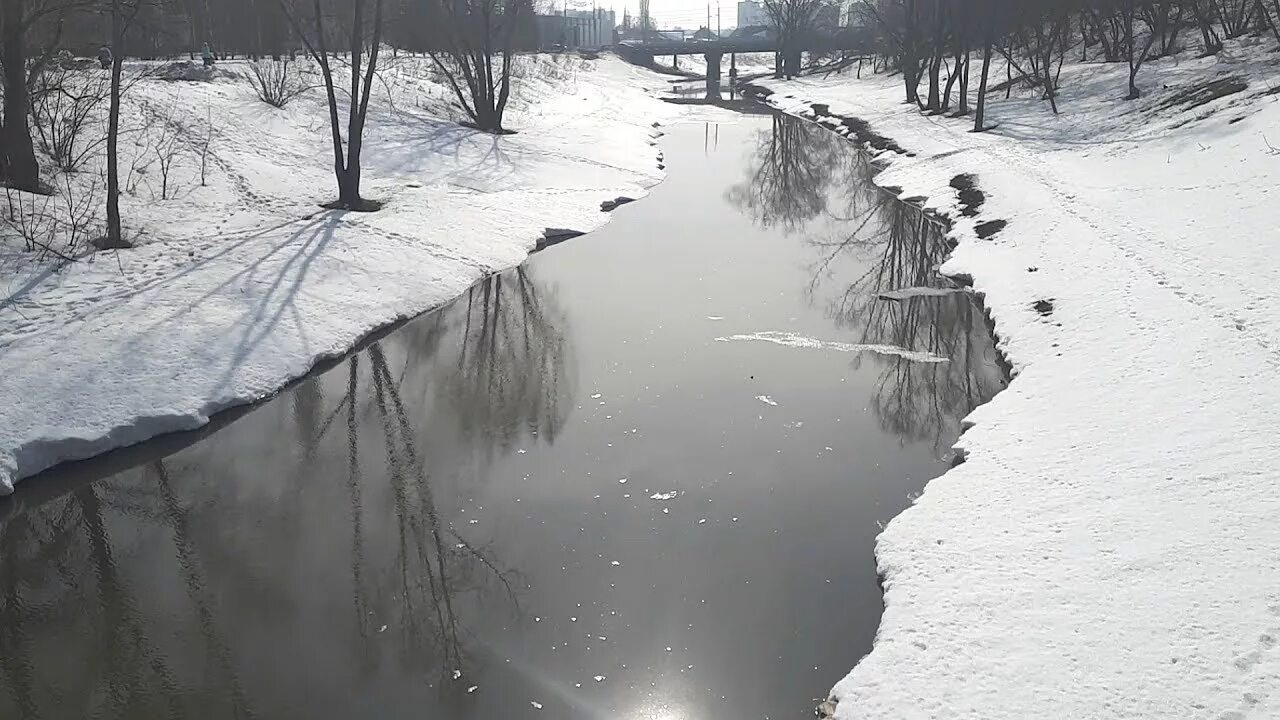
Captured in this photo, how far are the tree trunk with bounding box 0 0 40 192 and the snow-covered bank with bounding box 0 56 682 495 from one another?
4.08 feet

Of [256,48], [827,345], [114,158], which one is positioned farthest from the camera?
[256,48]

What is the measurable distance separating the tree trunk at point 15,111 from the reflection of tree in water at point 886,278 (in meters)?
13.0

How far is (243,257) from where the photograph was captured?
14.5 metres

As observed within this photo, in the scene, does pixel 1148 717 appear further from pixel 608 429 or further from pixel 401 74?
pixel 401 74

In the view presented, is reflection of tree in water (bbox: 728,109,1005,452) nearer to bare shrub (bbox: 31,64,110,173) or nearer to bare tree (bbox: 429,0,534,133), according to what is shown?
bare tree (bbox: 429,0,534,133)

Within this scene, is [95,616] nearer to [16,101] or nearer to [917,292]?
[16,101]

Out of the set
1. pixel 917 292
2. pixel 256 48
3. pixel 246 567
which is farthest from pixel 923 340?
pixel 256 48

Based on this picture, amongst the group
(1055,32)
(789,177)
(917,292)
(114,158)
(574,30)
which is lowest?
(917,292)

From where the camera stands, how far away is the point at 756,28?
107312 millimetres

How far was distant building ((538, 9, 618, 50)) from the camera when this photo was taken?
92.8 metres

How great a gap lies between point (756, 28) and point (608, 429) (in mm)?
105599

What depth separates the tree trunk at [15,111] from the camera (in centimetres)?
1475

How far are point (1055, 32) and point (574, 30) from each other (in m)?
90.1

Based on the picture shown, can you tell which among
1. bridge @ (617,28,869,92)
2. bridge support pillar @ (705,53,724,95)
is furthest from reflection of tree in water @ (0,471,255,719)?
bridge support pillar @ (705,53,724,95)
